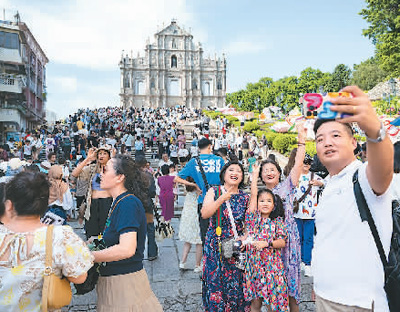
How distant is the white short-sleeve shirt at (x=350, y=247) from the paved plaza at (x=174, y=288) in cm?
233

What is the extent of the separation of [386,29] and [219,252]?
27038 millimetres

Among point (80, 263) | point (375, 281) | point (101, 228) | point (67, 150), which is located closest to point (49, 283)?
point (80, 263)

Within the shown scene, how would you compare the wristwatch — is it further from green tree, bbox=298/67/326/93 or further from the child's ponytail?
green tree, bbox=298/67/326/93

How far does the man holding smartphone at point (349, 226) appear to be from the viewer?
1.37 m

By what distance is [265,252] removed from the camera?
304 cm

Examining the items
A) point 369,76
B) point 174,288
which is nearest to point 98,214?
point 174,288

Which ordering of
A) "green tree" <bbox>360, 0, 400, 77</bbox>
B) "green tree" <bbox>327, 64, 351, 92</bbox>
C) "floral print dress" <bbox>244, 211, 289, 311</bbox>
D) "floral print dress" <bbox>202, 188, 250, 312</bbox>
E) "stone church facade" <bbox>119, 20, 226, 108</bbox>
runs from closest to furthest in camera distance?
"floral print dress" <bbox>244, 211, 289, 311</bbox> < "floral print dress" <bbox>202, 188, 250, 312</bbox> < "green tree" <bbox>360, 0, 400, 77</bbox> < "green tree" <bbox>327, 64, 351, 92</bbox> < "stone church facade" <bbox>119, 20, 226, 108</bbox>

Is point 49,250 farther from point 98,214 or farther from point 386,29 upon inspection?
point 386,29

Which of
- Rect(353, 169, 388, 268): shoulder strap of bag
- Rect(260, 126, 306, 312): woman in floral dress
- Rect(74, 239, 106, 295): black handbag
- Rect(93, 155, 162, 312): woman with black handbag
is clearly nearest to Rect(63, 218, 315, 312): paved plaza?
Rect(260, 126, 306, 312): woman in floral dress

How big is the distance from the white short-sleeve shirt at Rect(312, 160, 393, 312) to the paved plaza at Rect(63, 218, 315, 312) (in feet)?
7.64

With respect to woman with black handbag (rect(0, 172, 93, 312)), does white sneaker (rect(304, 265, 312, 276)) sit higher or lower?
lower

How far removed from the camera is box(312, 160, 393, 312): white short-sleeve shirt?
1494 mm

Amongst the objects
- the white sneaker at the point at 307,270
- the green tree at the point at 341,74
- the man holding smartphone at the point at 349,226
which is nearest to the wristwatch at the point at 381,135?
the man holding smartphone at the point at 349,226

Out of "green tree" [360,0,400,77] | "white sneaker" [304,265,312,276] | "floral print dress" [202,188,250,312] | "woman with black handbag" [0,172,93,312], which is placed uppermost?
"green tree" [360,0,400,77]
